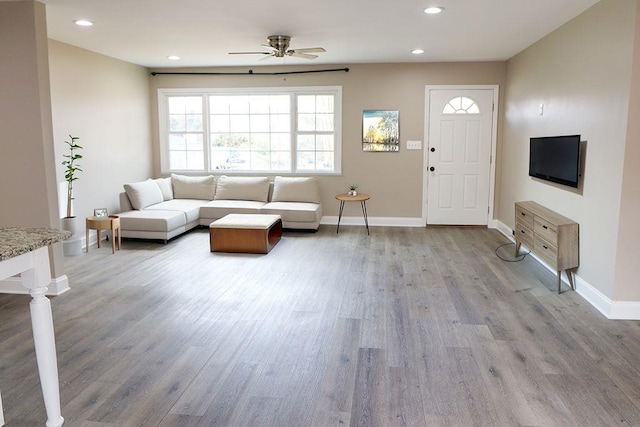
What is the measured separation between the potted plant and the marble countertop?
347 cm

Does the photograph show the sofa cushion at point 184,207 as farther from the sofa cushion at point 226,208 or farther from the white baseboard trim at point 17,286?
the white baseboard trim at point 17,286

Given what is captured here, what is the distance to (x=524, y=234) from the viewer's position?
509 centimetres

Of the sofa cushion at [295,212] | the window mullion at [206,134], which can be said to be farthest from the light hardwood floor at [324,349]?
the window mullion at [206,134]

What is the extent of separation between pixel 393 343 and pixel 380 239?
11.0 ft

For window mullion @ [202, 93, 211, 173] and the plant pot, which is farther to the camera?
window mullion @ [202, 93, 211, 173]

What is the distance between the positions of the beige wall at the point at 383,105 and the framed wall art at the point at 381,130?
0.25 feet

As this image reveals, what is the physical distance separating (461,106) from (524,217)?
8.31 feet

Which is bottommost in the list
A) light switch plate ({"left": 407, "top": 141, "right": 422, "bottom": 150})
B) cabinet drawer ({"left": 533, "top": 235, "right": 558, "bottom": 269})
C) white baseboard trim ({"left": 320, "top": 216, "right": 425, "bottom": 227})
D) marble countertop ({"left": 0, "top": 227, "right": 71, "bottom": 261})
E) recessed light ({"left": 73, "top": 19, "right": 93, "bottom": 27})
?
white baseboard trim ({"left": 320, "top": 216, "right": 425, "bottom": 227})

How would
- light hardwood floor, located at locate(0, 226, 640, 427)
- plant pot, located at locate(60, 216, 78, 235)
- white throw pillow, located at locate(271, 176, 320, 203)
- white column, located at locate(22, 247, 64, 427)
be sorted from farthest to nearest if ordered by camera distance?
white throw pillow, located at locate(271, 176, 320, 203)
plant pot, located at locate(60, 216, 78, 235)
light hardwood floor, located at locate(0, 226, 640, 427)
white column, located at locate(22, 247, 64, 427)

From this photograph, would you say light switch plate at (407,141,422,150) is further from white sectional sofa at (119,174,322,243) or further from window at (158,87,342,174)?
white sectional sofa at (119,174,322,243)

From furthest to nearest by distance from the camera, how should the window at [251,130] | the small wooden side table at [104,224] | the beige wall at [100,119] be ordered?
1. the window at [251,130]
2. the small wooden side table at [104,224]
3. the beige wall at [100,119]

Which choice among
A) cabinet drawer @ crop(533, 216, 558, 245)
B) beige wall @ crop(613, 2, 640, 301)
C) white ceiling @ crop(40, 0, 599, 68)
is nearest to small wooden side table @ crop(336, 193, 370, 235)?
white ceiling @ crop(40, 0, 599, 68)

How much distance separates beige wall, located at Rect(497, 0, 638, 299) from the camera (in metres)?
3.54

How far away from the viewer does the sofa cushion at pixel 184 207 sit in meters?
6.62
